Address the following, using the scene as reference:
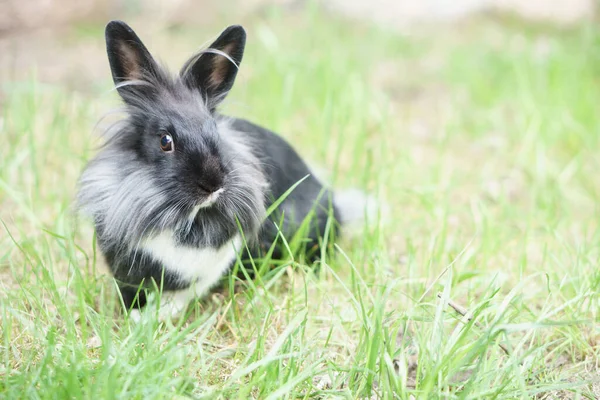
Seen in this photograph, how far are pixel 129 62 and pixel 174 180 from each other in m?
0.58

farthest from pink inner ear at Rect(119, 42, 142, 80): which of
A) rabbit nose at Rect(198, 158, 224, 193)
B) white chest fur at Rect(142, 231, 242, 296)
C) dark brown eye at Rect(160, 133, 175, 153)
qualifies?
white chest fur at Rect(142, 231, 242, 296)

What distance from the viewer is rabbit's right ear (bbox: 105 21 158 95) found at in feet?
8.12

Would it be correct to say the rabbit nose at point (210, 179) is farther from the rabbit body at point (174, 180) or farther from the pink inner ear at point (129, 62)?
the pink inner ear at point (129, 62)

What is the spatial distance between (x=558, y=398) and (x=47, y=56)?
5.39 meters

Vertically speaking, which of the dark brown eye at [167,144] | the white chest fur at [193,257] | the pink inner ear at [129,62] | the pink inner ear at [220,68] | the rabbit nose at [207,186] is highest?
the pink inner ear at [129,62]

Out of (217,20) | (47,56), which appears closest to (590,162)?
(217,20)

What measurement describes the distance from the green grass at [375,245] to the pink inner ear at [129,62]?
717 millimetres

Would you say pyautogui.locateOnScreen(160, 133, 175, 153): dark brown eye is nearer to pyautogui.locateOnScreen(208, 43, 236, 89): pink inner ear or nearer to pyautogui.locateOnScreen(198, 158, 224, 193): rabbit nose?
pyautogui.locateOnScreen(198, 158, 224, 193): rabbit nose

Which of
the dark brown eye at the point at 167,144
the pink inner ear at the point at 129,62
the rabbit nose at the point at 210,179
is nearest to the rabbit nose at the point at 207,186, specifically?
the rabbit nose at the point at 210,179

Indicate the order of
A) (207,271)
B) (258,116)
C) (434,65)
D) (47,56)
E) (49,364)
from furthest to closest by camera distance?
(434,65), (47,56), (258,116), (207,271), (49,364)

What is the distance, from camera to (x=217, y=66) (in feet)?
9.08

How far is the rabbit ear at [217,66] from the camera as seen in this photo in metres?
2.67

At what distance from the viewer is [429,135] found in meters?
5.20

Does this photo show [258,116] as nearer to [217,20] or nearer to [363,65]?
[363,65]
